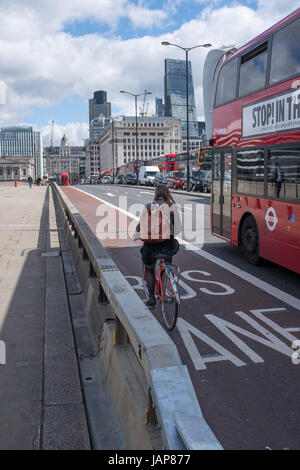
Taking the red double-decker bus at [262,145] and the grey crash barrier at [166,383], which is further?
the red double-decker bus at [262,145]

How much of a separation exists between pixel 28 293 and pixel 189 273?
117 inches

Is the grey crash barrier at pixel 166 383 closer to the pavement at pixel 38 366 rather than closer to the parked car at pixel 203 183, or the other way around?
the pavement at pixel 38 366

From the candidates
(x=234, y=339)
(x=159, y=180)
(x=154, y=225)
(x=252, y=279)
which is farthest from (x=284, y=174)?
(x=234, y=339)

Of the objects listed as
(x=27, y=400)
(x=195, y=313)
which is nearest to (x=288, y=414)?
(x=27, y=400)

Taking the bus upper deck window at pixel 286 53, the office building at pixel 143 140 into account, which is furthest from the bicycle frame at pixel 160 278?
the office building at pixel 143 140

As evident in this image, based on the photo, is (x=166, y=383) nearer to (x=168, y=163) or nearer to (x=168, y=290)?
(x=168, y=290)

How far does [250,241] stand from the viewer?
32.3 ft

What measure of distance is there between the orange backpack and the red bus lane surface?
1151mm

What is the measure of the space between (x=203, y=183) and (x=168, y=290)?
3628 centimetres

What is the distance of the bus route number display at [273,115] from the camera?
7688mm

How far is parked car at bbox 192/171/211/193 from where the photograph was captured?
134 ft

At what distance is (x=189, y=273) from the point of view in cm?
934

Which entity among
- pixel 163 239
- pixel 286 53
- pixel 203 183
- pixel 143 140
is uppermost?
pixel 143 140

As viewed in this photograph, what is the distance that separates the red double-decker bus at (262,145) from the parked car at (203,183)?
2962 cm
